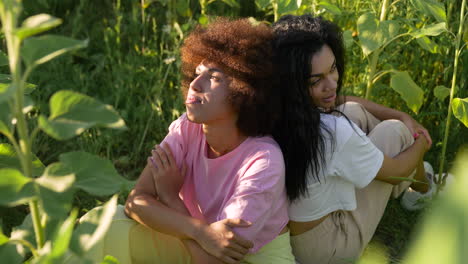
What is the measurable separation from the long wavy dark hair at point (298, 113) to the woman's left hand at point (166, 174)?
0.27 meters

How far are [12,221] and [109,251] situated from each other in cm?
66

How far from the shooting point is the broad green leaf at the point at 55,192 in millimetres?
740

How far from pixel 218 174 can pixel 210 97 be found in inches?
8.3

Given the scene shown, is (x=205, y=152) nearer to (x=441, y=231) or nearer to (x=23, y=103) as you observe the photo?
(x=23, y=103)

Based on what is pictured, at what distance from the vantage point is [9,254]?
0.89 m

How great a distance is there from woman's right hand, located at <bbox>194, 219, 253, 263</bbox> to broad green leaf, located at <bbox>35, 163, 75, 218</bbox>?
64 centimetres

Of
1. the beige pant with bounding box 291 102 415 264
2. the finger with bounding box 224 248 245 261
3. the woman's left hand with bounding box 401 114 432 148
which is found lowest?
the beige pant with bounding box 291 102 415 264

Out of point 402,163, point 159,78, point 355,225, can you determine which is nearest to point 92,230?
point 355,225

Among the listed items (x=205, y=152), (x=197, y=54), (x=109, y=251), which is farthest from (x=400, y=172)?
(x=109, y=251)

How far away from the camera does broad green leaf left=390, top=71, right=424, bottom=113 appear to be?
2.04 metres

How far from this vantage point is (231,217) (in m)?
1.39

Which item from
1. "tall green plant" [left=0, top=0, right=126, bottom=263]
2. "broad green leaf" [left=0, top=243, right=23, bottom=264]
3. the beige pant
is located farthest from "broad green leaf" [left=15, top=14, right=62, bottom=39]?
the beige pant

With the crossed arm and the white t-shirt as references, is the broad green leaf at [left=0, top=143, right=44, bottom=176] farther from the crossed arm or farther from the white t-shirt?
the white t-shirt

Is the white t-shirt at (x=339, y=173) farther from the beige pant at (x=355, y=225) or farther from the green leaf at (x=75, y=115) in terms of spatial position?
the green leaf at (x=75, y=115)
